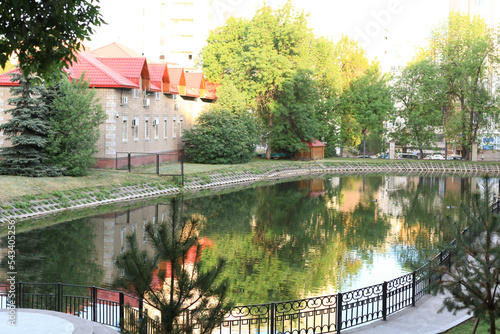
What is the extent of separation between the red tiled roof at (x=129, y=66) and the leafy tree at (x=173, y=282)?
36.8m

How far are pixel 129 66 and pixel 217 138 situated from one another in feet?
A: 37.3

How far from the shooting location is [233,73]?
59.2m

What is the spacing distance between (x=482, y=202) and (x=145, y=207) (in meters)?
23.7

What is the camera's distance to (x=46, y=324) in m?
9.98

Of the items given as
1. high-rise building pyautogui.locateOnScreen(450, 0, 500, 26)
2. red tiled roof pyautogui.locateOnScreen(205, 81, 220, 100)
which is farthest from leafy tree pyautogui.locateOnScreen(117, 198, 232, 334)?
high-rise building pyautogui.locateOnScreen(450, 0, 500, 26)

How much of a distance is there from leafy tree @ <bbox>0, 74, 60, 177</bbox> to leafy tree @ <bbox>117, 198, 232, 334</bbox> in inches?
1071

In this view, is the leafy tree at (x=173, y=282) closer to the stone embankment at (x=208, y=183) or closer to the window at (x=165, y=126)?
the stone embankment at (x=208, y=183)

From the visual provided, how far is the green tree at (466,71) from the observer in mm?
63156

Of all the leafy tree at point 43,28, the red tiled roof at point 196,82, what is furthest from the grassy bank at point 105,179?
the leafy tree at point 43,28

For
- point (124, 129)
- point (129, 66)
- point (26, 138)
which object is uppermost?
point (129, 66)

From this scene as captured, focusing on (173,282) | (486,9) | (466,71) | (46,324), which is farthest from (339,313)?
(486,9)

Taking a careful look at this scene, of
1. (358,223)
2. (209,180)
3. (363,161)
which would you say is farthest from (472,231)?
(363,161)

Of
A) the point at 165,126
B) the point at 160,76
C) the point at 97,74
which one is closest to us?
the point at 97,74

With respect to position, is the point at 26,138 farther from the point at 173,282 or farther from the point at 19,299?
the point at 173,282
